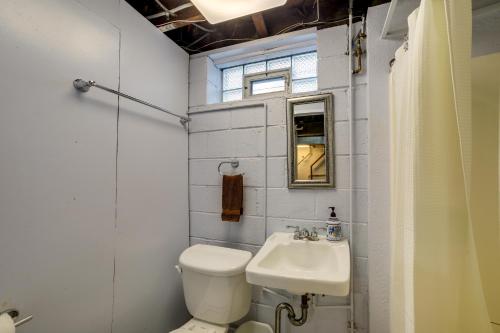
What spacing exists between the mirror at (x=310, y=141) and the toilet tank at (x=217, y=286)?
612 mm

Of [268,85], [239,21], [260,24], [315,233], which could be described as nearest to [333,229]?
[315,233]

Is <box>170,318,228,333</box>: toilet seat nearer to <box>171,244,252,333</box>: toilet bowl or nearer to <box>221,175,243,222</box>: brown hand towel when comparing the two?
<box>171,244,252,333</box>: toilet bowl

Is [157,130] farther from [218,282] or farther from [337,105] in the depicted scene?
[337,105]

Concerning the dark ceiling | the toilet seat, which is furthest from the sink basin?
the dark ceiling

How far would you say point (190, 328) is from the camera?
127cm

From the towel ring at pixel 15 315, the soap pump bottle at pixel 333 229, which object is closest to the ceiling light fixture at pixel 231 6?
the soap pump bottle at pixel 333 229

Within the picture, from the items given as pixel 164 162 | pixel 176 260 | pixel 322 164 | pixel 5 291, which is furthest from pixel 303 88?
pixel 5 291

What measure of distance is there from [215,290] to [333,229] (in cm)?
75

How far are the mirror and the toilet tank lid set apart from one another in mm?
553

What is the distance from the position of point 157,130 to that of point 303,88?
1.06m

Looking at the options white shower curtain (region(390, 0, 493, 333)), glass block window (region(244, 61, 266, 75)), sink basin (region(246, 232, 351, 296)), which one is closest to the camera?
white shower curtain (region(390, 0, 493, 333))

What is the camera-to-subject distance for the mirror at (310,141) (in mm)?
1378

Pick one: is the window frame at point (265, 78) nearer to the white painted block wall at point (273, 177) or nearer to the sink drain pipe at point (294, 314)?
the white painted block wall at point (273, 177)

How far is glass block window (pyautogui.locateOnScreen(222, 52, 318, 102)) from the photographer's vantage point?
5.32 ft
